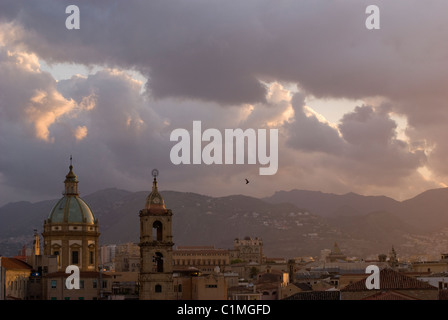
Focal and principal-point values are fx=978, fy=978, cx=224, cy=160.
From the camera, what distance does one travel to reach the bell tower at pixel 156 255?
355 ft

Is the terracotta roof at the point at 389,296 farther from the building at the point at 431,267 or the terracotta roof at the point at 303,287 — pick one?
the building at the point at 431,267

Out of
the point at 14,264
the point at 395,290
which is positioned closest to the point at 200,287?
the point at 14,264

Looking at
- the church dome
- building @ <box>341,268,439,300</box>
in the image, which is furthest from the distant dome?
building @ <box>341,268,439,300</box>

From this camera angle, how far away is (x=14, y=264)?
130 meters

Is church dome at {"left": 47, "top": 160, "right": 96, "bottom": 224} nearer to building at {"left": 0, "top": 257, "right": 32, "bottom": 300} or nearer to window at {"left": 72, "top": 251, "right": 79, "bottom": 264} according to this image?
window at {"left": 72, "top": 251, "right": 79, "bottom": 264}

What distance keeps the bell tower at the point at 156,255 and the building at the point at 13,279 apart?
756 inches

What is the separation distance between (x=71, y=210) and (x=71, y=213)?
49 cm

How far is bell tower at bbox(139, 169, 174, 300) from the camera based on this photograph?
355ft

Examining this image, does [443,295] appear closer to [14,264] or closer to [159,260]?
[159,260]

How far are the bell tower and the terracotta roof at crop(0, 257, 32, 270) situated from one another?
76.2ft

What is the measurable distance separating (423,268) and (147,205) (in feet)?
291

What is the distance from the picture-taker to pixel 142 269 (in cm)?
10825
